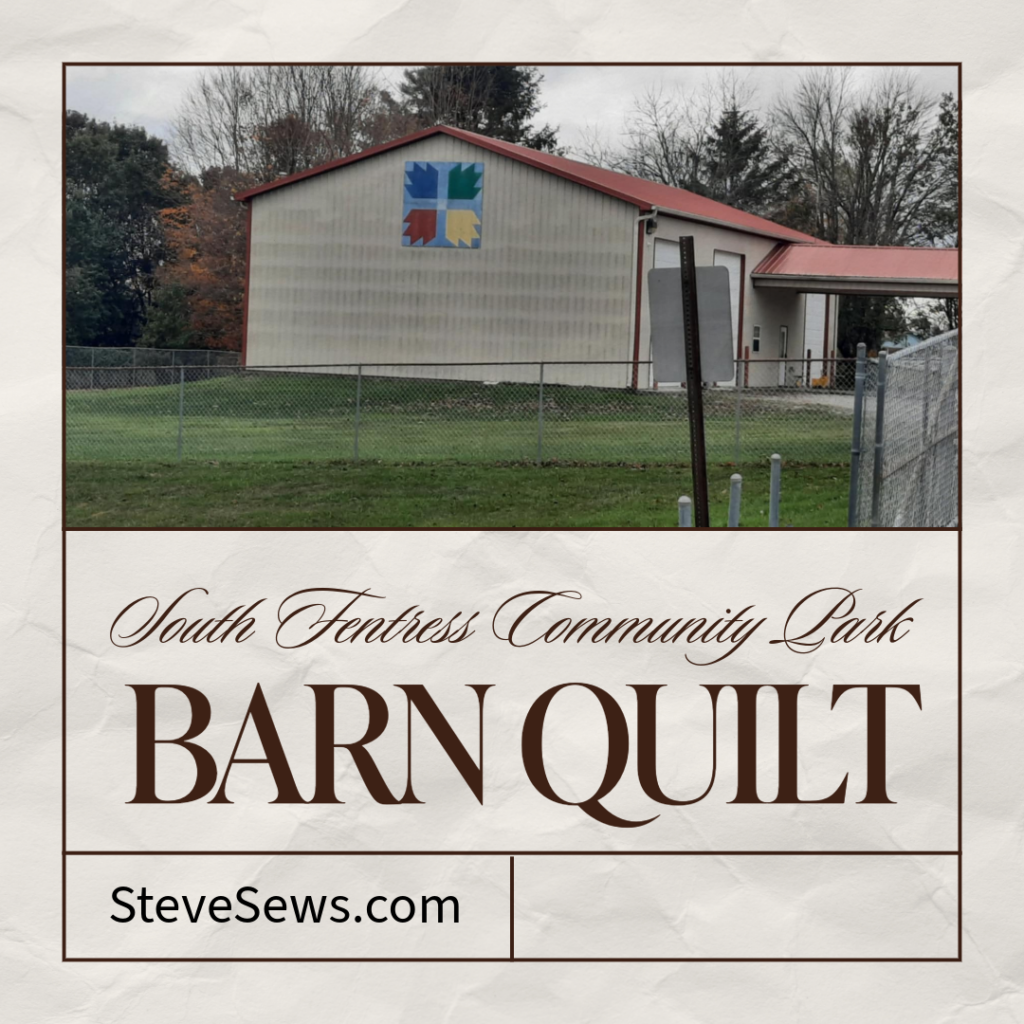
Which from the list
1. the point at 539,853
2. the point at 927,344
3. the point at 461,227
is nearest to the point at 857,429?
the point at 927,344

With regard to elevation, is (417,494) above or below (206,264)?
below

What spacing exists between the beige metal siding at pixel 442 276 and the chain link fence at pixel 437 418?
1.62ft

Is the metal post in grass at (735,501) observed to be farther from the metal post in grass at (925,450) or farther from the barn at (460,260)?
the barn at (460,260)

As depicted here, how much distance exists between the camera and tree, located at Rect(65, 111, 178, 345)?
73.3ft

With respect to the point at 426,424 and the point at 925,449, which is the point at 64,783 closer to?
the point at 925,449

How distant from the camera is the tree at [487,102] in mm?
19156

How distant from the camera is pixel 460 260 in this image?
20.0 metres

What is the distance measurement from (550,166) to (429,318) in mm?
3416

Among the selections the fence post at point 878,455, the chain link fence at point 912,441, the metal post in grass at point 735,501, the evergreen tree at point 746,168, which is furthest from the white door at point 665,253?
the metal post in grass at point 735,501

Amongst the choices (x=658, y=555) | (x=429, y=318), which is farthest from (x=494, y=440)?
(x=658, y=555)

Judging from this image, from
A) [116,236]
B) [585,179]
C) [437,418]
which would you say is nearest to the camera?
[437,418]

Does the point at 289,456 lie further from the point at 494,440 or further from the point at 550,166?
the point at 550,166

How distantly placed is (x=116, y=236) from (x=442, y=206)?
7105mm

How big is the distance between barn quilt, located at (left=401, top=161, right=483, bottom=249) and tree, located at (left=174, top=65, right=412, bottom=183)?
→ 1230 millimetres
